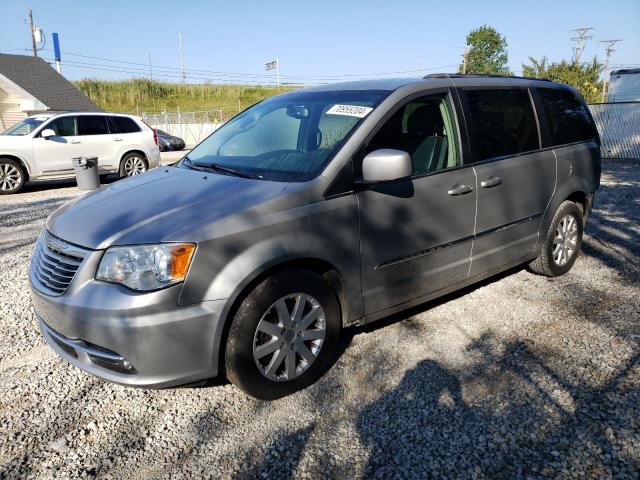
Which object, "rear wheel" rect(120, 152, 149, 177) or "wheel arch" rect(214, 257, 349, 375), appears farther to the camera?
"rear wheel" rect(120, 152, 149, 177)

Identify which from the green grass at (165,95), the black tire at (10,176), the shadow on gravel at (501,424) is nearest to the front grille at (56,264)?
the shadow on gravel at (501,424)

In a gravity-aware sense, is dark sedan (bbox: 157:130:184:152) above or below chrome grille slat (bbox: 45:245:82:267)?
above

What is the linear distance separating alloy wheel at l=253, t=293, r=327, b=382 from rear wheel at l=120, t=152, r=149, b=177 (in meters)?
10.5

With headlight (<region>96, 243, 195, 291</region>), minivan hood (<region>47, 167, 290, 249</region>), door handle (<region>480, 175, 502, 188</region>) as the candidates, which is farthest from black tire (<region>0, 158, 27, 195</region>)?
A: door handle (<region>480, 175, 502, 188</region>)


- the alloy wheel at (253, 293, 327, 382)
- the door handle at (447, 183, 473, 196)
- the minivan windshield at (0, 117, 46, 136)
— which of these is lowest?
the alloy wheel at (253, 293, 327, 382)

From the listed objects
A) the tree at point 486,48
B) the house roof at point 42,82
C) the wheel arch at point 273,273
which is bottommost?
the wheel arch at point 273,273

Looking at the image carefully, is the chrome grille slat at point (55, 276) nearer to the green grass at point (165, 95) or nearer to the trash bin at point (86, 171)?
the trash bin at point (86, 171)

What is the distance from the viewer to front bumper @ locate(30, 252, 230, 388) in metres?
2.36

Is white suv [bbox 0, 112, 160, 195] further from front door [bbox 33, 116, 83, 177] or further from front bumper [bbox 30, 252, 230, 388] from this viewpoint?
front bumper [bbox 30, 252, 230, 388]

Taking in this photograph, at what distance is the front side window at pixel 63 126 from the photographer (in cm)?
1131

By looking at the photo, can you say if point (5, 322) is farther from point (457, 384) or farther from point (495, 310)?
point (495, 310)

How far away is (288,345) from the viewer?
2.77m

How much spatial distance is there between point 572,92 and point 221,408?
4.26 m

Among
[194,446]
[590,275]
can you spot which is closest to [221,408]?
[194,446]
